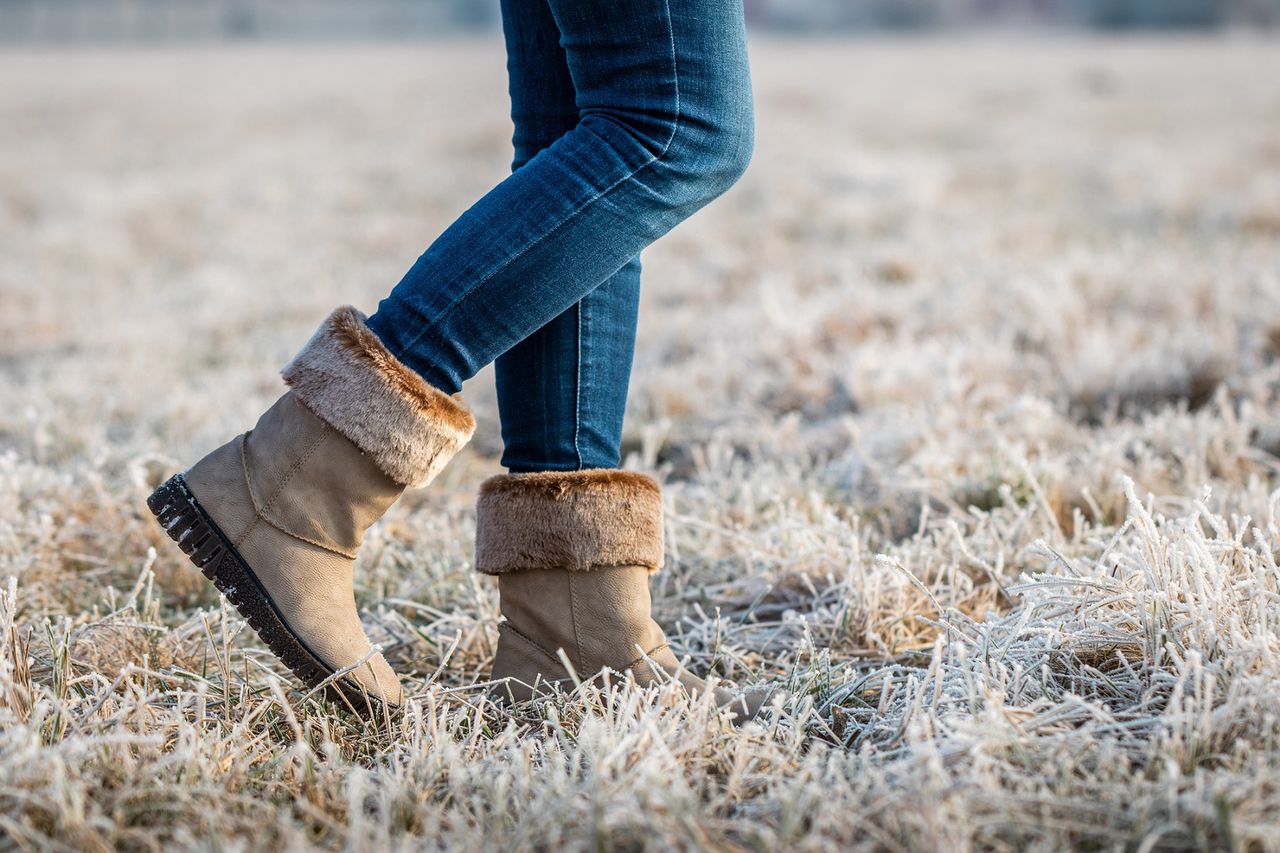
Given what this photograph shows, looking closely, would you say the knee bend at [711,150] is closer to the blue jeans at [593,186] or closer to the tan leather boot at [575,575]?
the blue jeans at [593,186]

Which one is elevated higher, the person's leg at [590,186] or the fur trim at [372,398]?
the person's leg at [590,186]

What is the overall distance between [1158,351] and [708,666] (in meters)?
1.77

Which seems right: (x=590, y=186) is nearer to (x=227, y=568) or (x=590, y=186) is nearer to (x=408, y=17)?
(x=227, y=568)

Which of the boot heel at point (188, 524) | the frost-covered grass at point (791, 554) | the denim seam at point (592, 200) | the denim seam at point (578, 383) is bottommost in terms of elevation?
the frost-covered grass at point (791, 554)

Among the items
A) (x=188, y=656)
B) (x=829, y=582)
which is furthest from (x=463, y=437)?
(x=829, y=582)

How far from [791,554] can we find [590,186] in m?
0.84

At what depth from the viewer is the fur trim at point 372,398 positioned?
1200mm

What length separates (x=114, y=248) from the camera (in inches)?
224

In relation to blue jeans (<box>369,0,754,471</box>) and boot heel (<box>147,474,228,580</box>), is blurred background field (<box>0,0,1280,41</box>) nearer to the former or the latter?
blue jeans (<box>369,0,754,471</box>)

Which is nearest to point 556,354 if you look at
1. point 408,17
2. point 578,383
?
point 578,383

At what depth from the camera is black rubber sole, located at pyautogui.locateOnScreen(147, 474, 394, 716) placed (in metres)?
1.25

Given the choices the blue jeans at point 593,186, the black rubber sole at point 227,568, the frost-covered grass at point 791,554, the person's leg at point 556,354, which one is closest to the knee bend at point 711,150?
the blue jeans at point 593,186

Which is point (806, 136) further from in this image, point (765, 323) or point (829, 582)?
point (829, 582)

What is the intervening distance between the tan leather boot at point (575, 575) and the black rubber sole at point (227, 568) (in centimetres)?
25
